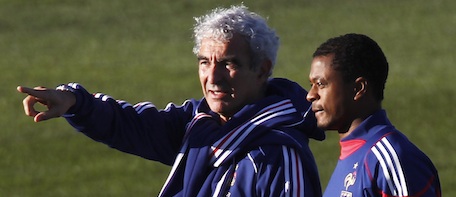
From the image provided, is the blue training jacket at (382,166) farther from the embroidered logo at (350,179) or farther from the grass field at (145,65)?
the grass field at (145,65)

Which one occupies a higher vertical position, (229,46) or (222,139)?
(229,46)

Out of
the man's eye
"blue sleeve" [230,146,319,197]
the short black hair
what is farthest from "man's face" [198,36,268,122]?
the short black hair

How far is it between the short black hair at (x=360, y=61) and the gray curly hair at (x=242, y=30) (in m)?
0.57

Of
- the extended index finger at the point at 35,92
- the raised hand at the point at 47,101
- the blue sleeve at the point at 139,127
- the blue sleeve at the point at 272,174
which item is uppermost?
the extended index finger at the point at 35,92

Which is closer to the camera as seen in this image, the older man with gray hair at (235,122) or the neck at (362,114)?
the neck at (362,114)

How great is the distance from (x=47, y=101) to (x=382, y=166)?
1.47m

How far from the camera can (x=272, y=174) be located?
18.2 ft

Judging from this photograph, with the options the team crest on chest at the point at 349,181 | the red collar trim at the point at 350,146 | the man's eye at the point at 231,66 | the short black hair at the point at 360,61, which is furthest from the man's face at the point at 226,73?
the team crest on chest at the point at 349,181

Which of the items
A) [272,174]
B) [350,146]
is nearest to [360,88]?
[350,146]

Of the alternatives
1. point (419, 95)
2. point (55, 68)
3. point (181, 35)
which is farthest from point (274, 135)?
point (181, 35)

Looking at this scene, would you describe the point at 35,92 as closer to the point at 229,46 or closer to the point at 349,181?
the point at 229,46

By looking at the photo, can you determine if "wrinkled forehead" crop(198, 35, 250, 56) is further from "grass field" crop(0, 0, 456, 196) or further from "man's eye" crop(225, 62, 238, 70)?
"grass field" crop(0, 0, 456, 196)

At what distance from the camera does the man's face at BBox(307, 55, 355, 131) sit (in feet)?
16.5

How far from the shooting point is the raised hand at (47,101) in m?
5.27
